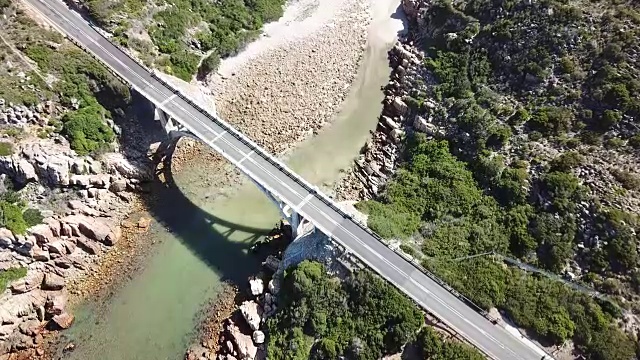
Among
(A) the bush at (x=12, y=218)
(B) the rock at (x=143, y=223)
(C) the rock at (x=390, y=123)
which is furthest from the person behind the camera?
(C) the rock at (x=390, y=123)

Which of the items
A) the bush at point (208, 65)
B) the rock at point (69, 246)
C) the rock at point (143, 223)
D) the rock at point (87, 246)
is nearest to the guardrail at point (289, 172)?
the bush at point (208, 65)

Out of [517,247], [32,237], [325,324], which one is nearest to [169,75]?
[32,237]

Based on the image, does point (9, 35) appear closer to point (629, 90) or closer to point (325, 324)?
point (325, 324)

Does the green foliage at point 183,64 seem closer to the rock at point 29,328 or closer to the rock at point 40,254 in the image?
the rock at point 40,254

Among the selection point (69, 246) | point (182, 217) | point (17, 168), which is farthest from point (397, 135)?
point (17, 168)

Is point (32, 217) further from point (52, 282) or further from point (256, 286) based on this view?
point (256, 286)

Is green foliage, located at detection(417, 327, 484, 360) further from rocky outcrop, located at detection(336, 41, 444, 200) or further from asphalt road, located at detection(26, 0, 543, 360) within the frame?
rocky outcrop, located at detection(336, 41, 444, 200)

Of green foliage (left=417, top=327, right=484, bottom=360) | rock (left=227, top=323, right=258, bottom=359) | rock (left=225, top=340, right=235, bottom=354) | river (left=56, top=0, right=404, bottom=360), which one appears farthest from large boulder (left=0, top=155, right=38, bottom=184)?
green foliage (left=417, top=327, right=484, bottom=360)
